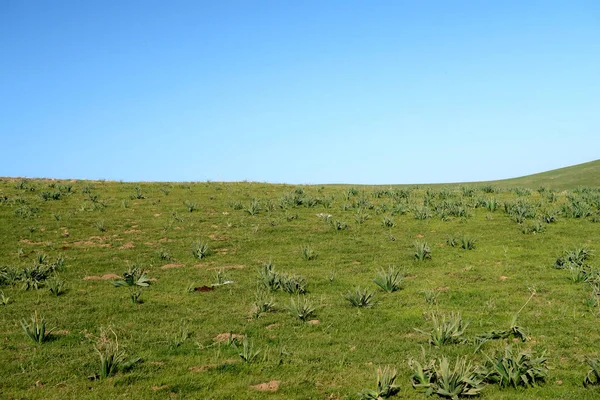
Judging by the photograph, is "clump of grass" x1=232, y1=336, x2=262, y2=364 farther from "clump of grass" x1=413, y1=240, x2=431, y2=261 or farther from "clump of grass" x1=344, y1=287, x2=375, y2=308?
"clump of grass" x1=413, y1=240, x2=431, y2=261

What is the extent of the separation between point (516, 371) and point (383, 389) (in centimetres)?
212

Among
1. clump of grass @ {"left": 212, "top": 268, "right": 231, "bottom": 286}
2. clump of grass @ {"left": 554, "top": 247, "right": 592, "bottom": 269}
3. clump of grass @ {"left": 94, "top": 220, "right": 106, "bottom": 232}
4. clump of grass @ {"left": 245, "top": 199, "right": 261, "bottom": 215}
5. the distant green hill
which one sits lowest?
clump of grass @ {"left": 212, "top": 268, "right": 231, "bottom": 286}

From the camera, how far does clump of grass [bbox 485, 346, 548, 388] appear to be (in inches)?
290

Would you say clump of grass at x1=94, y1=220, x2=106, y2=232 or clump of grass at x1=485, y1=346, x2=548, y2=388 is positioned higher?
clump of grass at x1=94, y1=220, x2=106, y2=232

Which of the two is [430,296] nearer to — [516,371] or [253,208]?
[516,371]

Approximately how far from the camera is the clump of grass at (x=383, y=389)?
22.5 ft

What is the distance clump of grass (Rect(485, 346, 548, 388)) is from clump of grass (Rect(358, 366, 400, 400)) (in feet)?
4.92

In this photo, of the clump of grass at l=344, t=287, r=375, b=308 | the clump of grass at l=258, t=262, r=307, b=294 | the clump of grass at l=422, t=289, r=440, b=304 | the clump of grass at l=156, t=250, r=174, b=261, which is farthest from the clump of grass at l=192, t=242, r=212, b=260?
the clump of grass at l=422, t=289, r=440, b=304

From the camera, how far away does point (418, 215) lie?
22.7 m

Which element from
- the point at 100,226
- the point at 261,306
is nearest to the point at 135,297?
the point at 261,306

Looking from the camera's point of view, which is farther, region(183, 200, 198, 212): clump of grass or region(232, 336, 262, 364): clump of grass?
region(183, 200, 198, 212): clump of grass

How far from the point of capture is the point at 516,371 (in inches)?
289

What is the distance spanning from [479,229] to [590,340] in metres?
11.7

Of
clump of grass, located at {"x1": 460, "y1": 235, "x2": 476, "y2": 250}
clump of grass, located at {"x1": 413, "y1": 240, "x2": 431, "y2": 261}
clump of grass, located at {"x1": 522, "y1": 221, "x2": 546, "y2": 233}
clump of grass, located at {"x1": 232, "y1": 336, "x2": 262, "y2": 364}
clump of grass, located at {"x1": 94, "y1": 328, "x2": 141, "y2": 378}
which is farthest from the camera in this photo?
clump of grass, located at {"x1": 522, "y1": 221, "x2": 546, "y2": 233}
